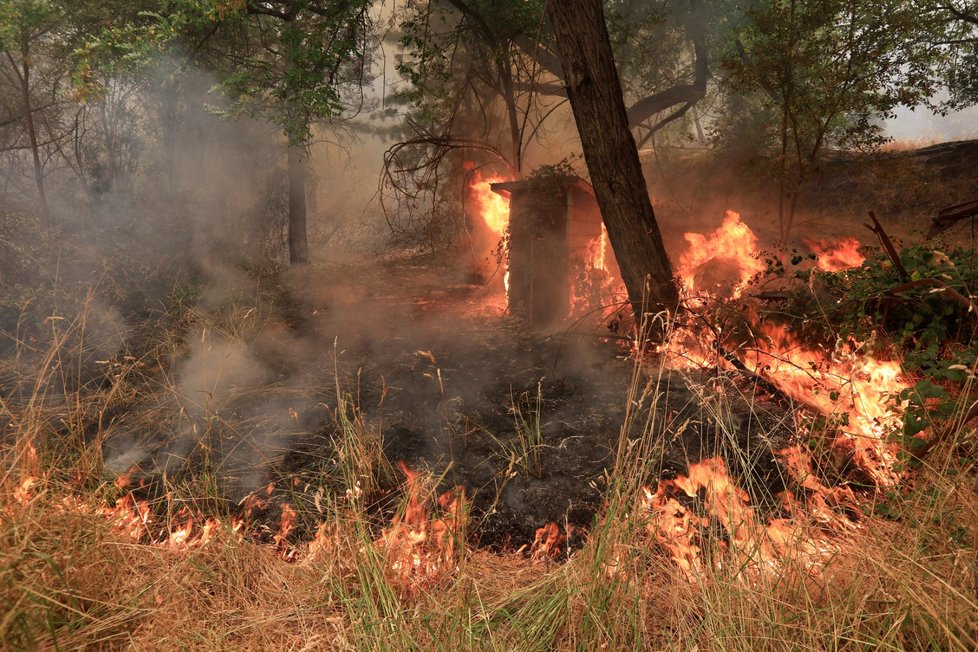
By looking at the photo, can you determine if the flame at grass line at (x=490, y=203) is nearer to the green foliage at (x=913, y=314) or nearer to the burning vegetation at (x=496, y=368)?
the burning vegetation at (x=496, y=368)

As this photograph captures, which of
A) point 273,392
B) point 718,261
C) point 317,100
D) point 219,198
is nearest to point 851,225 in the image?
point 718,261

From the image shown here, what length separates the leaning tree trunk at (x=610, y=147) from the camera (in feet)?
15.3

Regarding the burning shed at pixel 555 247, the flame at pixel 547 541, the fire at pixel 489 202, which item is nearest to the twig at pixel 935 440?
the flame at pixel 547 541

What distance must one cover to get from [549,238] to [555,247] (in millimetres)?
151

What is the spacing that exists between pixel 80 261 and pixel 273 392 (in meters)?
6.07

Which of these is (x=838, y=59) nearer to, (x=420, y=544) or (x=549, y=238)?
(x=549, y=238)

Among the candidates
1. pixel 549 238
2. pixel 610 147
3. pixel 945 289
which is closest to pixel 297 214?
pixel 549 238

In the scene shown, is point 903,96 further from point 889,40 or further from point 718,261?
point 718,261

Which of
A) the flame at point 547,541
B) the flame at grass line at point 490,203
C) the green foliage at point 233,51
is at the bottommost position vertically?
the flame at point 547,541

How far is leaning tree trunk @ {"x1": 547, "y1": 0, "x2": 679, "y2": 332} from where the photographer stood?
184 inches

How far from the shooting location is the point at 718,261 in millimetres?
8008

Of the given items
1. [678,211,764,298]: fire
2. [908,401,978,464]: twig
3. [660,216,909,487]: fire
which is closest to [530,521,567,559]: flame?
[660,216,909,487]: fire

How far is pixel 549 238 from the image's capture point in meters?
7.34

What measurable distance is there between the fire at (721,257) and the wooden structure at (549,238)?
1615 millimetres
